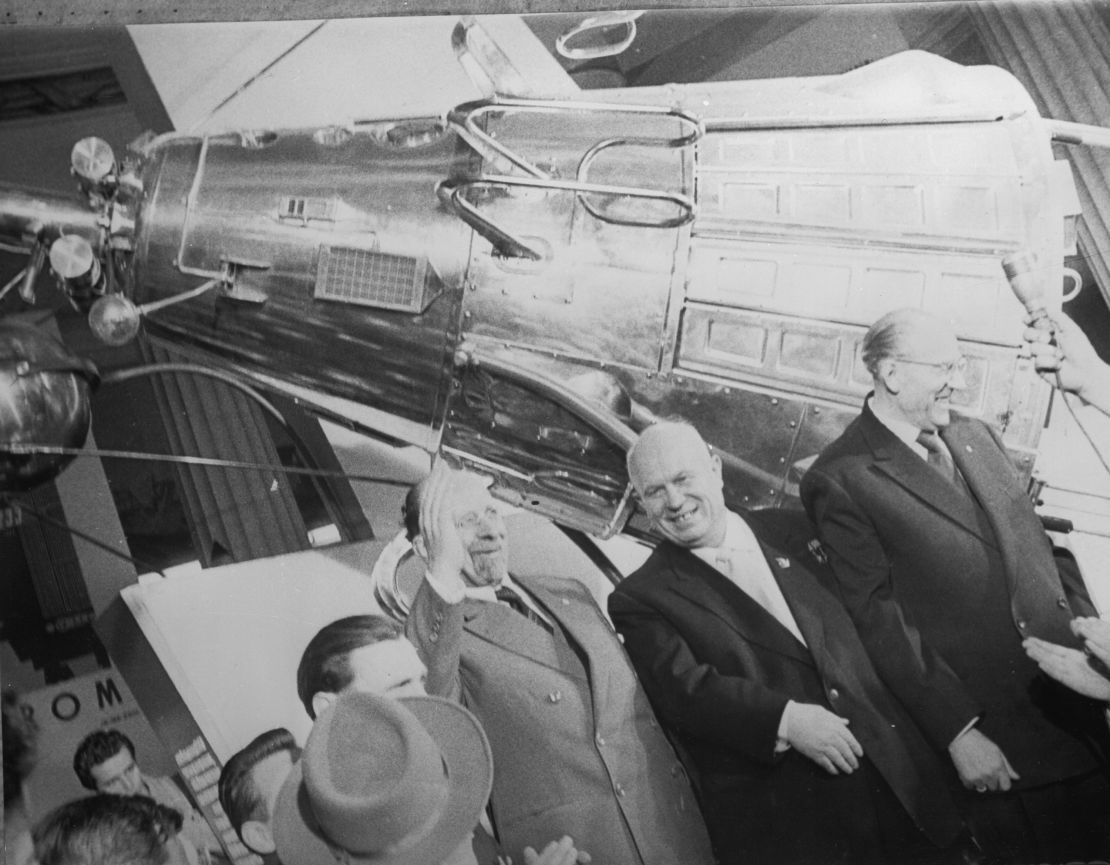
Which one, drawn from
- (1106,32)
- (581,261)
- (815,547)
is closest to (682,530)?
(815,547)

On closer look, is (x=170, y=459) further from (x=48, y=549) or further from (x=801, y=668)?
(x=801, y=668)

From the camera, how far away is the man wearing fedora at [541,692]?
185 centimetres

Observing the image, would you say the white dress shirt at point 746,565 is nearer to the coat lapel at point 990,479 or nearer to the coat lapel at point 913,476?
the coat lapel at point 913,476

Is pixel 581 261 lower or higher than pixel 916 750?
higher

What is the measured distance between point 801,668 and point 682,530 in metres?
0.33

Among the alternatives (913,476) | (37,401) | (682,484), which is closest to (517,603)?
(682,484)

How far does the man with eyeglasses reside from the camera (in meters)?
1.83

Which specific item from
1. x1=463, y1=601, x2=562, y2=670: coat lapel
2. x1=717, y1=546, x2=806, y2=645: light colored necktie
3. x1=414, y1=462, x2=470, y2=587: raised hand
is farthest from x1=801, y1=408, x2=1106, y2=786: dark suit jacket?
x1=414, y1=462, x2=470, y2=587: raised hand

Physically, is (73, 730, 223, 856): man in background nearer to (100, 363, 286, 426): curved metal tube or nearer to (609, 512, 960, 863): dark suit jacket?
(100, 363, 286, 426): curved metal tube

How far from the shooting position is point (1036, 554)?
1.90m

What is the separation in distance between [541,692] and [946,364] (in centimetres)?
97

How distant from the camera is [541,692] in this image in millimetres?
1896

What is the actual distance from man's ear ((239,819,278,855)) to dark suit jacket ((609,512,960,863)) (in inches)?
29.9

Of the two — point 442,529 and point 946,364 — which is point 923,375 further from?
point 442,529
